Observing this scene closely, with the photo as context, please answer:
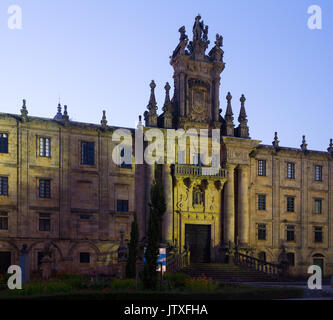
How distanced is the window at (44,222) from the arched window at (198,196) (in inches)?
511

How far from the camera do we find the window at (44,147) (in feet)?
132

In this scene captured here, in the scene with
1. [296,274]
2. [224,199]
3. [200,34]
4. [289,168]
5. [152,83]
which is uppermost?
[200,34]

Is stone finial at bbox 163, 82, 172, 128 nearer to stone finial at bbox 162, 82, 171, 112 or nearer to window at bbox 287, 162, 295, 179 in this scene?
stone finial at bbox 162, 82, 171, 112

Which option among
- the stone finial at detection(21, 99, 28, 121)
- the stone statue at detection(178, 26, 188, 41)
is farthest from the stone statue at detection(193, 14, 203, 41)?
the stone finial at detection(21, 99, 28, 121)

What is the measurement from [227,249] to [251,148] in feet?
32.7

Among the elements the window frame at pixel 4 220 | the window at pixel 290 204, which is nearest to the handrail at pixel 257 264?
the window at pixel 290 204

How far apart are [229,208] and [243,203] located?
1.65 meters

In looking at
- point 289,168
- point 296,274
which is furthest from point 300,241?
point 289,168

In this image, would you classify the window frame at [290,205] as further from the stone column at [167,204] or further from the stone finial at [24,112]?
the stone finial at [24,112]

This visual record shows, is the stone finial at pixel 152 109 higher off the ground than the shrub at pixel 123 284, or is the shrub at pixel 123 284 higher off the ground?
the stone finial at pixel 152 109

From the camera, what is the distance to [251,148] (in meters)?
45.4

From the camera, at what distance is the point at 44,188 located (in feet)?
132
